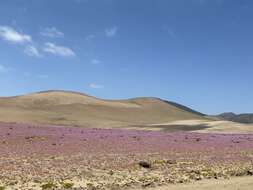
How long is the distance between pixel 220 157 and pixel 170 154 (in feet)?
11.3

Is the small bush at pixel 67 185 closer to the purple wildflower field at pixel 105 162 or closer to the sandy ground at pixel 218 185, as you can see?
the purple wildflower field at pixel 105 162

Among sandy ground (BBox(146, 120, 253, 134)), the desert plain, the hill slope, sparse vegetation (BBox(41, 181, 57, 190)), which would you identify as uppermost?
the hill slope

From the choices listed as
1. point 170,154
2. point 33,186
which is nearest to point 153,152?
point 170,154

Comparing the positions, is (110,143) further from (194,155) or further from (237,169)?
(237,169)

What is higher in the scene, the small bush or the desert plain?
the desert plain

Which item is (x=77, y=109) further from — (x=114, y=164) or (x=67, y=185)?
(x=67, y=185)

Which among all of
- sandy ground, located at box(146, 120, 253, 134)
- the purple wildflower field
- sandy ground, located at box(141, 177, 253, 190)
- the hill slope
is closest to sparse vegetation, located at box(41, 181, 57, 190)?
the purple wildflower field

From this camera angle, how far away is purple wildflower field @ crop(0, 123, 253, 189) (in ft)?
71.2

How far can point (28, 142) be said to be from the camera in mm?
39906

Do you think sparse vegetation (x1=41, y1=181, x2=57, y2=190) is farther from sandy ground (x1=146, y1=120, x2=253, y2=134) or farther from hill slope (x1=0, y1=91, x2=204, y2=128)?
hill slope (x1=0, y1=91, x2=204, y2=128)

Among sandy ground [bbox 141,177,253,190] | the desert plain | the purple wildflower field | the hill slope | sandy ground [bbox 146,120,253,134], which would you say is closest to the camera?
sandy ground [bbox 141,177,253,190]

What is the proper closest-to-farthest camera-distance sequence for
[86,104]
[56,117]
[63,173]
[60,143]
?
[63,173], [60,143], [56,117], [86,104]

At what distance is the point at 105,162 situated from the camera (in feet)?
93.7

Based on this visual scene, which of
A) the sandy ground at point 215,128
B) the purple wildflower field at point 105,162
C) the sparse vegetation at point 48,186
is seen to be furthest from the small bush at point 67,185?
the sandy ground at point 215,128
